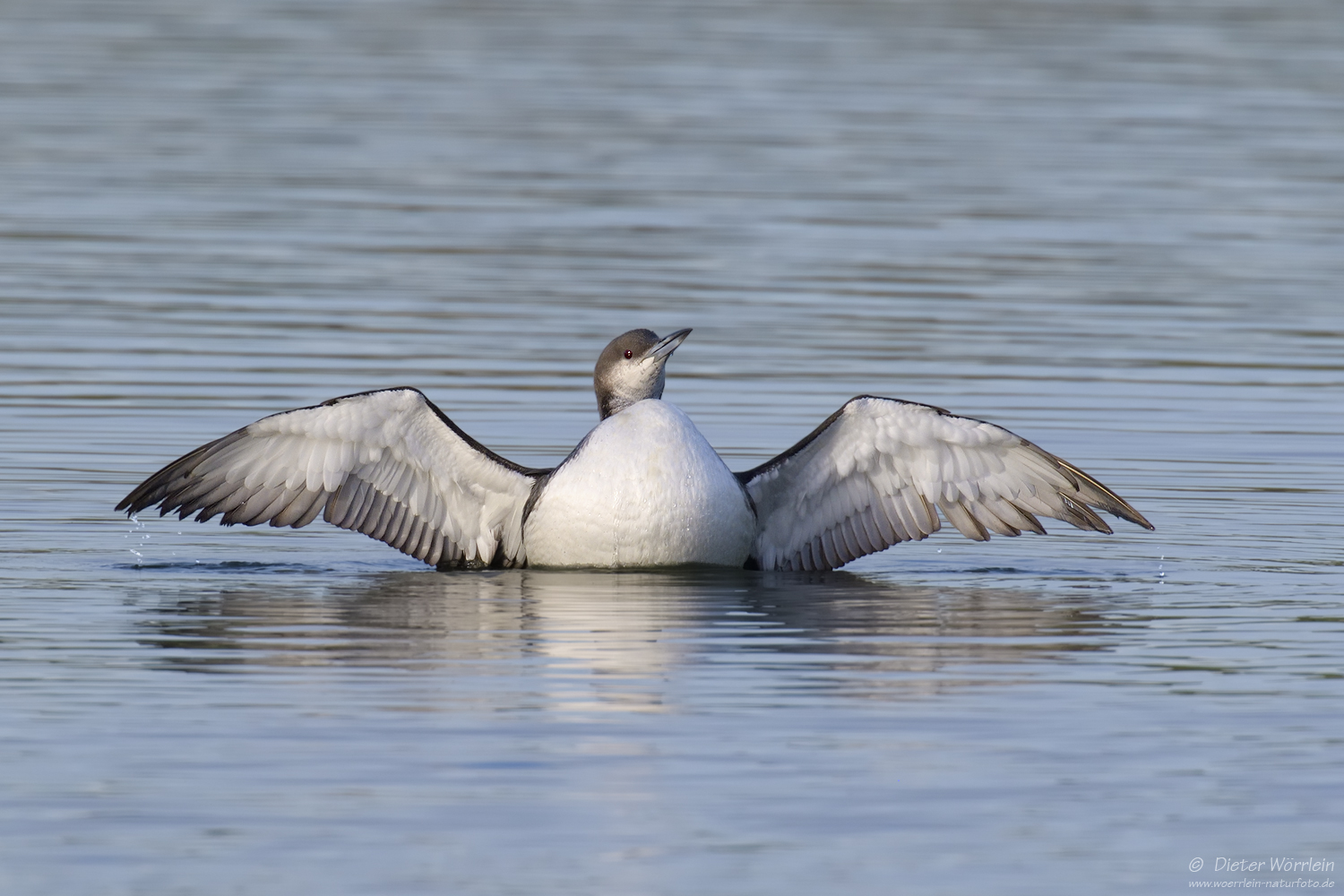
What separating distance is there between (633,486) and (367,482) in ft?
4.27

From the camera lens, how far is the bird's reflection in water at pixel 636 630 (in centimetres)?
864

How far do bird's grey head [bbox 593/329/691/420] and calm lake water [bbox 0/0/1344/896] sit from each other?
106 centimetres

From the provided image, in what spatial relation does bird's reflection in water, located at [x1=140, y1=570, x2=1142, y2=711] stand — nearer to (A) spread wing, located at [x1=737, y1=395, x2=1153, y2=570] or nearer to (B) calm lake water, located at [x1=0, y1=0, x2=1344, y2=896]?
(B) calm lake water, located at [x1=0, y1=0, x2=1344, y2=896]

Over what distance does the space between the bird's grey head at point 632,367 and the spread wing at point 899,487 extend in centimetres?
71

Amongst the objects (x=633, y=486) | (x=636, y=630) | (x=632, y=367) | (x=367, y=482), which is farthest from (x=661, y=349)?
(x=636, y=630)

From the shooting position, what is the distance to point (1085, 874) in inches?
258

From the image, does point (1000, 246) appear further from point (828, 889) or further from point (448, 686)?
point (828, 889)

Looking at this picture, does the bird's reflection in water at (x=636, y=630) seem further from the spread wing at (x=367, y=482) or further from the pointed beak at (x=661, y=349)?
the pointed beak at (x=661, y=349)

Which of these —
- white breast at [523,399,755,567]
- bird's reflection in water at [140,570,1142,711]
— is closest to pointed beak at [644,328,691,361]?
white breast at [523,399,755,567]

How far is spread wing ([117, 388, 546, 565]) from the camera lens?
1092cm

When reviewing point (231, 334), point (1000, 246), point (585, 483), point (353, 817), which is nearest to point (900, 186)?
point (1000, 246)

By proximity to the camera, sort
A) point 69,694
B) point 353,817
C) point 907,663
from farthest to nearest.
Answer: point 907,663, point 69,694, point 353,817

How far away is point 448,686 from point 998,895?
2504 millimetres

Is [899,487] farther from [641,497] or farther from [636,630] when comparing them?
[636,630]
